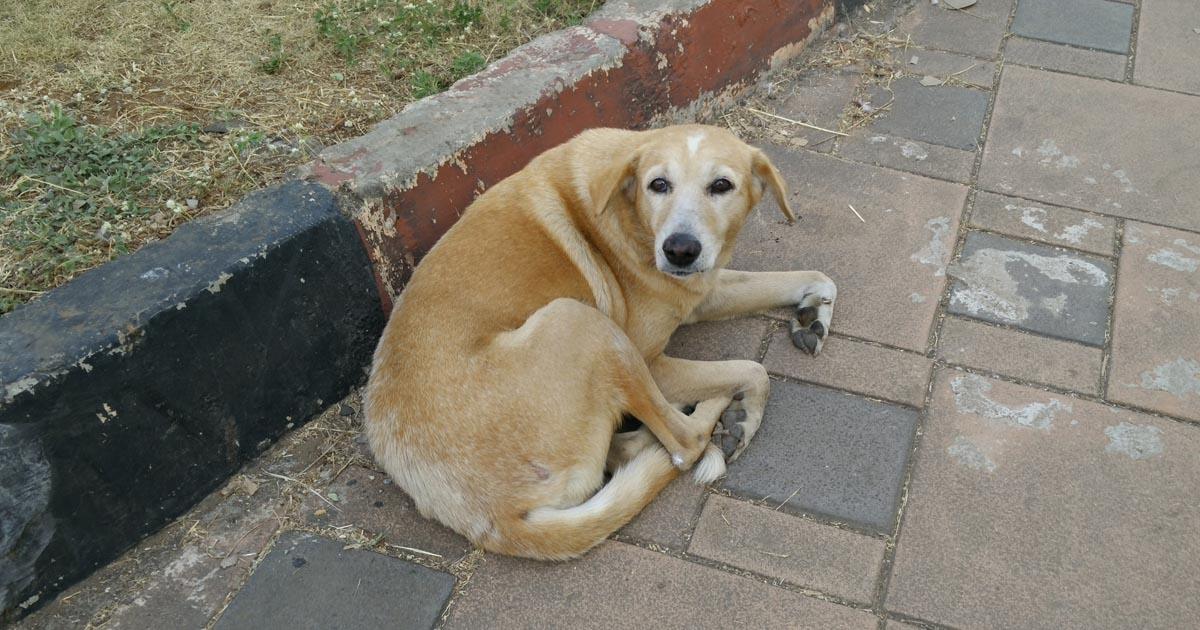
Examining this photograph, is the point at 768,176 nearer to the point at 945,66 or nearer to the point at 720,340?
the point at 720,340

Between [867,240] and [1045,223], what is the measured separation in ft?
2.44

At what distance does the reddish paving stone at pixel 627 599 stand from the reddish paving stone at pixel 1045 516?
31 cm

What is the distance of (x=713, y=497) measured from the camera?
119 inches

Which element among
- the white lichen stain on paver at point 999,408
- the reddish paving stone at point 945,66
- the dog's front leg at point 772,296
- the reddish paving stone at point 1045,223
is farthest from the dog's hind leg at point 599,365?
the reddish paving stone at point 945,66

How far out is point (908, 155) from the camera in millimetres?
4465

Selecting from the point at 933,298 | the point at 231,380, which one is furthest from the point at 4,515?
the point at 933,298

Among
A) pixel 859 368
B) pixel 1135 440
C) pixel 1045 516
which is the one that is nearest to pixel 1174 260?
pixel 1135 440

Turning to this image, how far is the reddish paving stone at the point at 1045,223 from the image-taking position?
13.0ft

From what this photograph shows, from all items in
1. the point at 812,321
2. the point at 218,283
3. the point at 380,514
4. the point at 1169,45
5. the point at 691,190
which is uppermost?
the point at 218,283

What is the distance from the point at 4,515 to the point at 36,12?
2601 mm

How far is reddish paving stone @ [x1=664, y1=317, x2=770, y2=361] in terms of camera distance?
11.8 ft

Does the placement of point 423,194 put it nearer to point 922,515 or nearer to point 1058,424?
point 922,515

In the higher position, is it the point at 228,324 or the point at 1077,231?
the point at 228,324

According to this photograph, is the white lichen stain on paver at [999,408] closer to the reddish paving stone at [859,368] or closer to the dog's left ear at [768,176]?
the reddish paving stone at [859,368]
